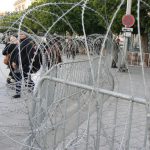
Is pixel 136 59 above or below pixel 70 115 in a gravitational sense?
below

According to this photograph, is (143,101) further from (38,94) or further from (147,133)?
(38,94)

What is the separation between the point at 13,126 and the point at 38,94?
234 cm

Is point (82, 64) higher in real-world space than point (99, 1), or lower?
lower

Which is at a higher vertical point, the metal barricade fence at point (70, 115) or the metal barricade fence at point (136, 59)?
the metal barricade fence at point (70, 115)

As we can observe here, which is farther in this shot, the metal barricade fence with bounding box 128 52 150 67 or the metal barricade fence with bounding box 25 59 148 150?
the metal barricade fence with bounding box 128 52 150 67

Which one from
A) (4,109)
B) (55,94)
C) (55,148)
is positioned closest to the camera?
(55,148)

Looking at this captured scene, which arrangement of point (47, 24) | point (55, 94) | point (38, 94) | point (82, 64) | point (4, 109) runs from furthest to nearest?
1. point (47, 24)
2. point (82, 64)
3. point (4, 109)
4. point (55, 94)
5. point (38, 94)

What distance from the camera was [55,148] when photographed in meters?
4.37

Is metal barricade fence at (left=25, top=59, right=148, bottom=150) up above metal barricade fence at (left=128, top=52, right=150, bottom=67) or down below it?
above

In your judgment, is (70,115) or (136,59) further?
(136,59)

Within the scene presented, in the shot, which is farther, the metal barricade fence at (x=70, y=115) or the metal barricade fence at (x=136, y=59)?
the metal barricade fence at (x=136, y=59)

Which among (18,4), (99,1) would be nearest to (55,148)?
(99,1)

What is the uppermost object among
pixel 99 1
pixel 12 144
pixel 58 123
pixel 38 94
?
pixel 99 1

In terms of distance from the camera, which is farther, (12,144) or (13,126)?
(13,126)
